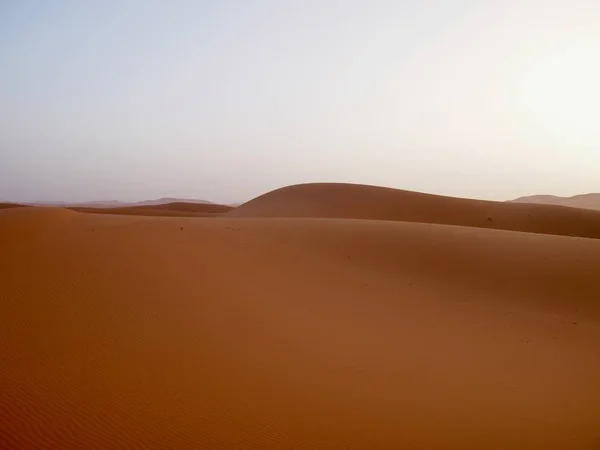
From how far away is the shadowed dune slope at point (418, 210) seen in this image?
25.1 metres

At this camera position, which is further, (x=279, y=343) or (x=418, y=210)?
(x=418, y=210)

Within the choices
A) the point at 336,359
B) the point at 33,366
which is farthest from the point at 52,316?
the point at 336,359

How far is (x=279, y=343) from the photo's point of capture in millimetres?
5715

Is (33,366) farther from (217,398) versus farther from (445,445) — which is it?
(445,445)

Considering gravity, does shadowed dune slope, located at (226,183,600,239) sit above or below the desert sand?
above

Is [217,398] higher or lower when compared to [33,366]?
lower

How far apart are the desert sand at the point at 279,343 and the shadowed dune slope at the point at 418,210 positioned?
14548 millimetres

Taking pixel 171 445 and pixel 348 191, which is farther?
pixel 348 191

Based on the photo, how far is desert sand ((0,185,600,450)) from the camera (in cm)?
387

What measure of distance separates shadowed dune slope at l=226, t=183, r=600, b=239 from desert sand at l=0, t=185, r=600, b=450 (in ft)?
47.7

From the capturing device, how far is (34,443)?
330 cm

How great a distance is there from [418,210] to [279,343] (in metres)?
23.7

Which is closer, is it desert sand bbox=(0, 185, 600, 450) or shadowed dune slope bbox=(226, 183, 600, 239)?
desert sand bbox=(0, 185, 600, 450)

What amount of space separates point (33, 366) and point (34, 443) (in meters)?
1.08
